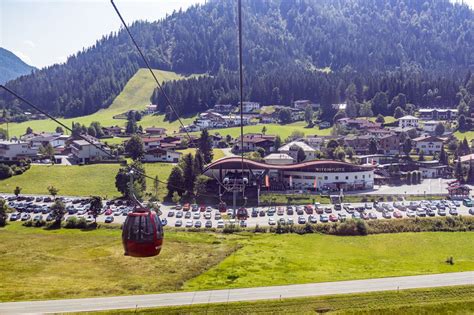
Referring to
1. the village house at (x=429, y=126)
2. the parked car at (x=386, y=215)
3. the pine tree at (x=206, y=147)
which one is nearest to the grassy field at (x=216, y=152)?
the pine tree at (x=206, y=147)

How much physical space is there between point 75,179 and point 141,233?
2376 inches

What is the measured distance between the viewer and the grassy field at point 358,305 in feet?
99.4

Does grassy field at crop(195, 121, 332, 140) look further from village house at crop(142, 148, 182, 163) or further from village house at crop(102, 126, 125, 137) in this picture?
village house at crop(142, 148, 182, 163)

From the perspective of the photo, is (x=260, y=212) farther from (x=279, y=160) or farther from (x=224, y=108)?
(x=224, y=108)

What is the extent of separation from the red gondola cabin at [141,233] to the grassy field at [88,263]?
14843mm

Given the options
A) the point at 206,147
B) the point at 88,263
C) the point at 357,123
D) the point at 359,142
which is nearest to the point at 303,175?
the point at 206,147

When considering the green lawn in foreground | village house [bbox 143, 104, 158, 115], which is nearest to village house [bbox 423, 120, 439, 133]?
the green lawn in foreground

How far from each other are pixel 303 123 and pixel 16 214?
8360 centimetres

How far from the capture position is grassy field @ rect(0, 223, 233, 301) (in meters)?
34.9

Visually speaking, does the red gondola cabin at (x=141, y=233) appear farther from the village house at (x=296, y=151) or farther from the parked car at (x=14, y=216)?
the village house at (x=296, y=151)

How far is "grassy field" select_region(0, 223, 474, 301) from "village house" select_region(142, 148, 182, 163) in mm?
35612

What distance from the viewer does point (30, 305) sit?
3112 centimetres

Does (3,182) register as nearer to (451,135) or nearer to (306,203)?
(306,203)

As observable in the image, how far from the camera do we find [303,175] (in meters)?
70.2
